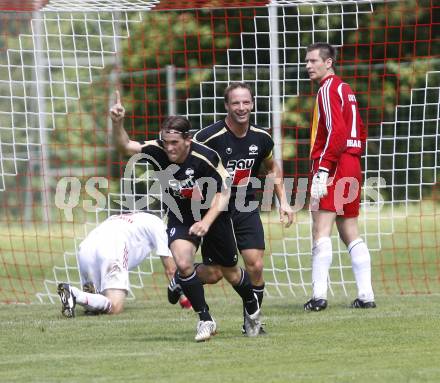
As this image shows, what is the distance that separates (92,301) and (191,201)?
2134 mm

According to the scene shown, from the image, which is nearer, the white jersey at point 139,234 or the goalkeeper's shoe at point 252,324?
the goalkeeper's shoe at point 252,324

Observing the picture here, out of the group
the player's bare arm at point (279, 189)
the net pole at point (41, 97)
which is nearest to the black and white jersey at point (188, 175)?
the player's bare arm at point (279, 189)

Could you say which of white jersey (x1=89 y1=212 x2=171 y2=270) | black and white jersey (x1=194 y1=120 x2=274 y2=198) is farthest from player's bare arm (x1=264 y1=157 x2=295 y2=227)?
white jersey (x1=89 y1=212 x2=171 y2=270)

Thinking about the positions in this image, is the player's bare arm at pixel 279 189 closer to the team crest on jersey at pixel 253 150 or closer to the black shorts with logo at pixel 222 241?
the team crest on jersey at pixel 253 150

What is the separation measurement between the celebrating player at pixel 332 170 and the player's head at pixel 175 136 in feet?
6.46

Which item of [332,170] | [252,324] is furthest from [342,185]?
[252,324]

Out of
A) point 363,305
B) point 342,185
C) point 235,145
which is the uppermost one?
point 235,145

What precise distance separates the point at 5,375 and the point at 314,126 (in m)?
4.08

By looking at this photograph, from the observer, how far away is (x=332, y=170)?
945 centimetres

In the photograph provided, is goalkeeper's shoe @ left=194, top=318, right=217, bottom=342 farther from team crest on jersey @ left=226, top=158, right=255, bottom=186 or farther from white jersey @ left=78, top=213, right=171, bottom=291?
white jersey @ left=78, top=213, right=171, bottom=291

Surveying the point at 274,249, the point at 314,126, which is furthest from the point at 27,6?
the point at 274,249

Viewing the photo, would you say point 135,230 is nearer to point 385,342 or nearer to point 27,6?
point 27,6

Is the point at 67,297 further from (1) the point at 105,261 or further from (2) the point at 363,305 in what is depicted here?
(2) the point at 363,305

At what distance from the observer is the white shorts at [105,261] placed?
9.88 m
